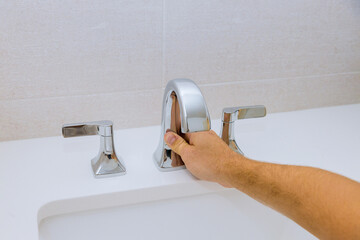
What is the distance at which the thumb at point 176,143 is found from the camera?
709 millimetres

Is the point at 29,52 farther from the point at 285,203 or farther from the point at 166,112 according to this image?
the point at 285,203

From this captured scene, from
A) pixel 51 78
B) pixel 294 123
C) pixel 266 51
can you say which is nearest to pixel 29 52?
pixel 51 78

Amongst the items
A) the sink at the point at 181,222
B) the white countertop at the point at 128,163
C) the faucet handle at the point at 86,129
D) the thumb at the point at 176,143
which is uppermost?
the faucet handle at the point at 86,129

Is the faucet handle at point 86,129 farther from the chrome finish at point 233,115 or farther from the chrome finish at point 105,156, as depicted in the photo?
the chrome finish at point 233,115

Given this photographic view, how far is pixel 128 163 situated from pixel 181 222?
0.14 metres

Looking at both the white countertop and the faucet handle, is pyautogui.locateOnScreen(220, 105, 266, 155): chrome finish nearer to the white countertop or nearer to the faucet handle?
the white countertop

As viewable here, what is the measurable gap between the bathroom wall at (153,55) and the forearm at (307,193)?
0.82 ft

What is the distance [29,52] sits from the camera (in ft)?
2.42

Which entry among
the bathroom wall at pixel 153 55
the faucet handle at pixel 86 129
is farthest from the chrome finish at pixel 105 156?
the bathroom wall at pixel 153 55

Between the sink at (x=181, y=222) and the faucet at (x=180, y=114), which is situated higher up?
the faucet at (x=180, y=114)

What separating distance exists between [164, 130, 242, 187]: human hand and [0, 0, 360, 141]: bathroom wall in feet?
0.52

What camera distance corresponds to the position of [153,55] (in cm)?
81

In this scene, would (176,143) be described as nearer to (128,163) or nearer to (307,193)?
(128,163)

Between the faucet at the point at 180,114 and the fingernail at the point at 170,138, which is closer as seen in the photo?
the faucet at the point at 180,114
